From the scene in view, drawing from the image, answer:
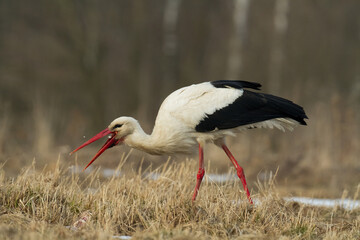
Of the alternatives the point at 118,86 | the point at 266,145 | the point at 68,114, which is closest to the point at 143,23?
the point at 118,86

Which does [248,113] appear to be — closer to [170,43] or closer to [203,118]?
[203,118]

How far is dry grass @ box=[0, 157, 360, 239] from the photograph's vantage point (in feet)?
14.8

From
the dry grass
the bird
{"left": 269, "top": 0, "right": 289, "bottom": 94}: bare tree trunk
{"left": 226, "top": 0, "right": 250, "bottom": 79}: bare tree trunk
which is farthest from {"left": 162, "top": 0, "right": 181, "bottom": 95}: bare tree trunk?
the dry grass

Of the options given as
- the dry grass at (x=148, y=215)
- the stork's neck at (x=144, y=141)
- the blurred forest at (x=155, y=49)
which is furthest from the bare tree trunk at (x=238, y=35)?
the dry grass at (x=148, y=215)

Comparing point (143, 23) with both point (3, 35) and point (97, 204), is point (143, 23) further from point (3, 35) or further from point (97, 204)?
point (97, 204)

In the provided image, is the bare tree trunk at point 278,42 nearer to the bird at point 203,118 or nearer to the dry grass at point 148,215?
the bird at point 203,118

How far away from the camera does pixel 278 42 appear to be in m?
22.3

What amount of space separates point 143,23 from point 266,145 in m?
11.2

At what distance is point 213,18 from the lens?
2342 cm

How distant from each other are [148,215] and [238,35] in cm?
1792

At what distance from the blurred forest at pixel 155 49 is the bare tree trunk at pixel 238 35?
38 mm

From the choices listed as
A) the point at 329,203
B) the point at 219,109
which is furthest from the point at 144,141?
the point at 329,203

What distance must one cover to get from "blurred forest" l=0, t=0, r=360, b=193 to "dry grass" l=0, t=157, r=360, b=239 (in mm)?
14950

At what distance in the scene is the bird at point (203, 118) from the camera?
6.21m
